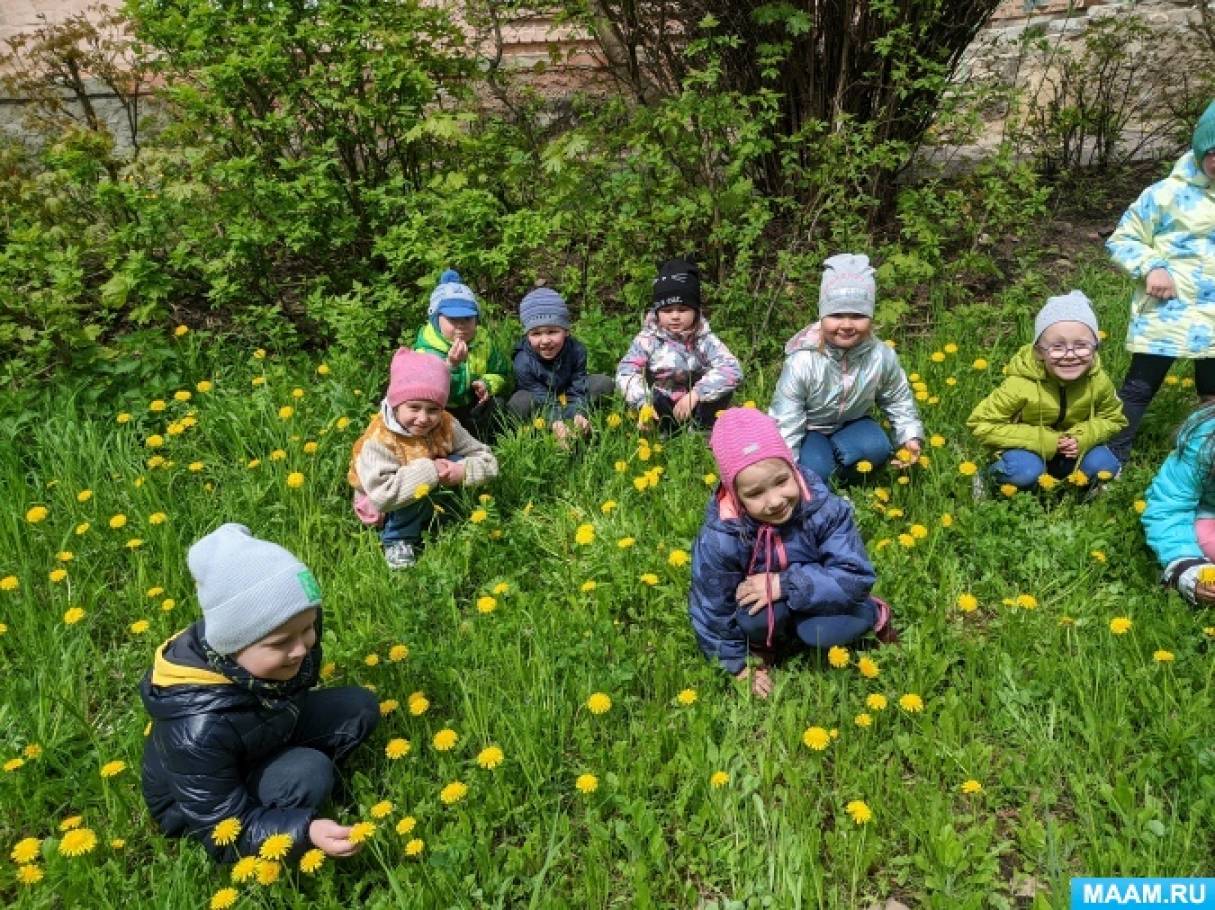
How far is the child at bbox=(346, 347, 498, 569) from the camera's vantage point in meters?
3.37

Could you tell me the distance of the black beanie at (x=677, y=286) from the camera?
13.5ft

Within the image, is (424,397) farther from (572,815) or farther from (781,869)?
(781,869)

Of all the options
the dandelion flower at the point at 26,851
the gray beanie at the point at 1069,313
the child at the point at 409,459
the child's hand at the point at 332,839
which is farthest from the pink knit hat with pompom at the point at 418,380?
the gray beanie at the point at 1069,313

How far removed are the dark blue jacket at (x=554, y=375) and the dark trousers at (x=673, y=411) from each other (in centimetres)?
35

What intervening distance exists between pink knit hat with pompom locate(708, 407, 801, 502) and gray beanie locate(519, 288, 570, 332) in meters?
1.69

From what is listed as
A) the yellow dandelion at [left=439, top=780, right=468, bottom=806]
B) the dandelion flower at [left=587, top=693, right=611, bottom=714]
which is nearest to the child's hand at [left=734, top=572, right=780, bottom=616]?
the dandelion flower at [left=587, top=693, right=611, bottom=714]

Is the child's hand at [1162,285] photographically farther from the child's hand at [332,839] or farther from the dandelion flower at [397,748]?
the child's hand at [332,839]

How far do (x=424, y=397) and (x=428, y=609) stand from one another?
776mm

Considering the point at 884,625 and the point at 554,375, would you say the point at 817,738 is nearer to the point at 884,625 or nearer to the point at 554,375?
the point at 884,625

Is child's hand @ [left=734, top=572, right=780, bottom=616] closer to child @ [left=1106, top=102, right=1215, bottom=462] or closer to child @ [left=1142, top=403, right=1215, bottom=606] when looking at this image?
child @ [left=1142, top=403, right=1215, bottom=606]

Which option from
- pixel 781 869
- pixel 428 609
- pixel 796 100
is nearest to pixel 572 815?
pixel 781 869

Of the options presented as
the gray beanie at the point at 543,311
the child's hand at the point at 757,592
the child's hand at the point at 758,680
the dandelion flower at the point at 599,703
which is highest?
the gray beanie at the point at 543,311

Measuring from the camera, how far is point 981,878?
2146 millimetres

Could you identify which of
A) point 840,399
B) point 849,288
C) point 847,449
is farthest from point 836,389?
point 849,288
